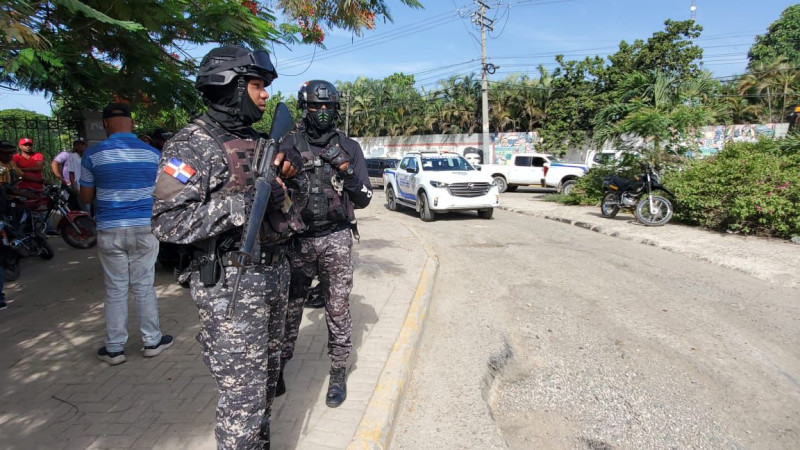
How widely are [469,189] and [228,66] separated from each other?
962cm

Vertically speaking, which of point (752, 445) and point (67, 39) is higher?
point (67, 39)

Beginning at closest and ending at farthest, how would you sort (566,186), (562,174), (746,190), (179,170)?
(179,170)
(746,190)
(566,186)
(562,174)

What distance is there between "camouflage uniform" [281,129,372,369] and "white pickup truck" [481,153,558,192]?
16836mm

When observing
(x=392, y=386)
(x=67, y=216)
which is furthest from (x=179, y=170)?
(x=67, y=216)

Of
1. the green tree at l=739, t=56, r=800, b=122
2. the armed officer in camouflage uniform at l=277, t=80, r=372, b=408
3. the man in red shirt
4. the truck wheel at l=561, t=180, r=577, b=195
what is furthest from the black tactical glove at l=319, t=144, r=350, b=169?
Answer: the green tree at l=739, t=56, r=800, b=122

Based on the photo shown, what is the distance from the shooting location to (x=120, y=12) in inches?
133

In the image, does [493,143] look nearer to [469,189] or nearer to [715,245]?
[469,189]

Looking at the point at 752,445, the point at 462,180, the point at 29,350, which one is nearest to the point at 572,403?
the point at 752,445

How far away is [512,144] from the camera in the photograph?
94.1ft

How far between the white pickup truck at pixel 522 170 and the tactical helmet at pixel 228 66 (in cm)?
1781

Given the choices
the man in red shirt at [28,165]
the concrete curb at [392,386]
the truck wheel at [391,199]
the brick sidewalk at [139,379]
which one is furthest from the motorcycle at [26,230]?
the truck wheel at [391,199]

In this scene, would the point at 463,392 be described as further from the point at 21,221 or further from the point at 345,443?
the point at 21,221

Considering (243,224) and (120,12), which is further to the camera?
(120,12)

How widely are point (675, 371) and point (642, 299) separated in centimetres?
185
